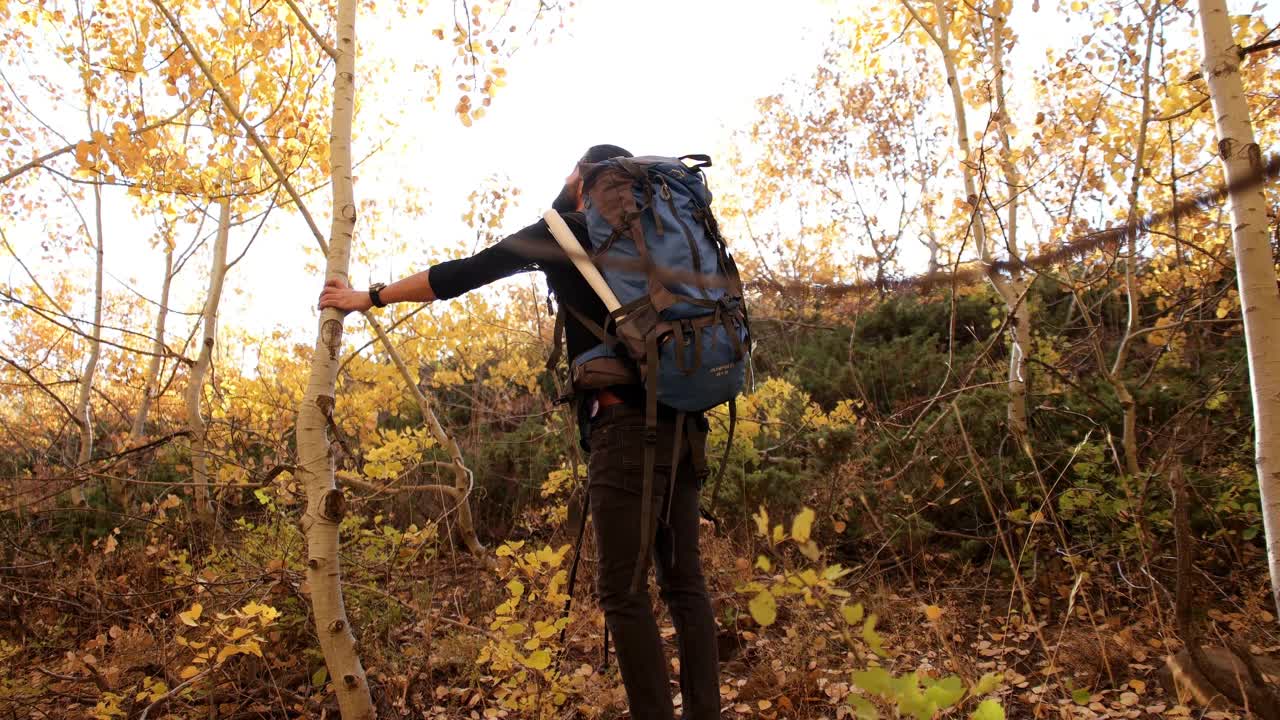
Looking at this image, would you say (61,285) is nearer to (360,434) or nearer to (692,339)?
(360,434)

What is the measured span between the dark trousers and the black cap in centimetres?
74

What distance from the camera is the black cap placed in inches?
84.4

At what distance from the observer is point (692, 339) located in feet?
6.31

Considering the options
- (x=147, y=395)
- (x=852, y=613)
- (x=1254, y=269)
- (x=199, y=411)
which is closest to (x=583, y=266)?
(x=852, y=613)

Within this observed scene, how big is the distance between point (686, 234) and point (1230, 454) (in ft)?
13.1

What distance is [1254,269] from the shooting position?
7.91ft

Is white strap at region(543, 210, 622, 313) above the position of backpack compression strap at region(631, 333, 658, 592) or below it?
above

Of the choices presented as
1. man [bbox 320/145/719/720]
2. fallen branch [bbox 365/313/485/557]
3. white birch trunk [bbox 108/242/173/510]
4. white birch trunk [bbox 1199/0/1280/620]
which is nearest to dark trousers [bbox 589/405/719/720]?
man [bbox 320/145/719/720]

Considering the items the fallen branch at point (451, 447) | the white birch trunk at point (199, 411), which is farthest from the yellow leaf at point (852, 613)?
the white birch trunk at point (199, 411)

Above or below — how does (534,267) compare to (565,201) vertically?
below

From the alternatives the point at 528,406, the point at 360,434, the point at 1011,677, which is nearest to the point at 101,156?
the point at 360,434

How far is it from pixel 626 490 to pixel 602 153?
979mm

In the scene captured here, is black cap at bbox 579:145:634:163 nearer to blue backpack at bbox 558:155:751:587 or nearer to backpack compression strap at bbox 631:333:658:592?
blue backpack at bbox 558:155:751:587

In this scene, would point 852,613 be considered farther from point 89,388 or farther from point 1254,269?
point 89,388
